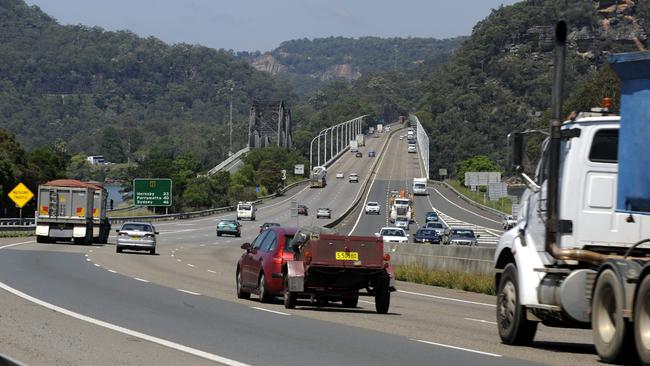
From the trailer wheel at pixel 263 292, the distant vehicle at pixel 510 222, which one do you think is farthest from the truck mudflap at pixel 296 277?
the distant vehicle at pixel 510 222

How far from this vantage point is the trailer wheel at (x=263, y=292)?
24453 mm

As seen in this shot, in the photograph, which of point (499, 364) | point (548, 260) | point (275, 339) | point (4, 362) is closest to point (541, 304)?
point (548, 260)

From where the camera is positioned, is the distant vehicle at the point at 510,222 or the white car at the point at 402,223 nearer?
the distant vehicle at the point at 510,222

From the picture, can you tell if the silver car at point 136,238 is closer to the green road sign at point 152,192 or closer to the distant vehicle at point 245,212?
the green road sign at point 152,192

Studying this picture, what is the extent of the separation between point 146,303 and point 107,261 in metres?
18.8

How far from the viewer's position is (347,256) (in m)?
23.0

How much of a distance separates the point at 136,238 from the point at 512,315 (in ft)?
115

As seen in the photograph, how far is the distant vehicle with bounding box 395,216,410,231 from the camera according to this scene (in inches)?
3720

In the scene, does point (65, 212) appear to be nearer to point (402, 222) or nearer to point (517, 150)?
point (517, 150)

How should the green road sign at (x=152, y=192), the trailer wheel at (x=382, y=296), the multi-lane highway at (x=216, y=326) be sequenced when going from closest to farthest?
the multi-lane highway at (x=216, y=326) → the trailer wheel at (x=382, y=296) → the green road sign at (x=152, y=192)

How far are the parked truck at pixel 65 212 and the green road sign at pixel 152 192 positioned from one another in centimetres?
5151

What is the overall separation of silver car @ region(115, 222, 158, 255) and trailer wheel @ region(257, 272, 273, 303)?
26166 mm

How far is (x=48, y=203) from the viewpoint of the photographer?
5638cm

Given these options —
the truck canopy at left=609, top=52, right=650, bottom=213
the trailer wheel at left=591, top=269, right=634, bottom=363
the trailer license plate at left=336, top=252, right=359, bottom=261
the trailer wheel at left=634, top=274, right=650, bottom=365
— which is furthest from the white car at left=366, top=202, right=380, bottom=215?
the trailer wheel at left=634, top=274, right=650, bottom=365
